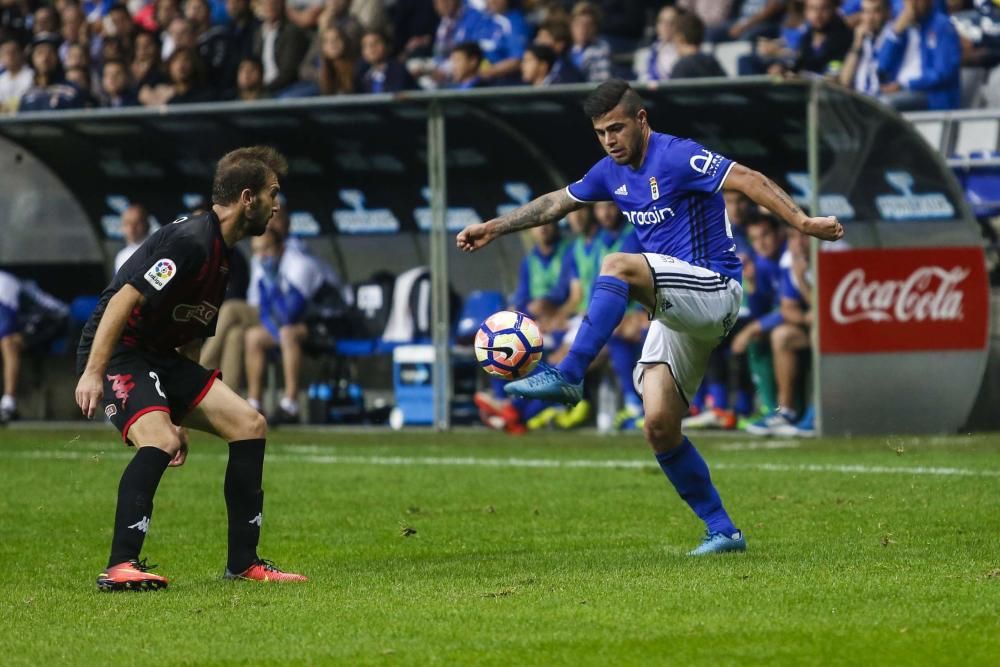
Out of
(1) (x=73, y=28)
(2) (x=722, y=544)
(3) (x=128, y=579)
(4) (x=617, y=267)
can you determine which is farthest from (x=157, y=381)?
(1) (x=73, y=28)

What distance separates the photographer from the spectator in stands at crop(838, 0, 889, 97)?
15492 millimetres

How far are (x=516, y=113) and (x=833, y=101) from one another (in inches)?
122

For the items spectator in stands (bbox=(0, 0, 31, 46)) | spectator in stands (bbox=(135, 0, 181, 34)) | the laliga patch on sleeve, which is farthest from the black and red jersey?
spectator in stands (bbox=(0, 0, 31, 46))

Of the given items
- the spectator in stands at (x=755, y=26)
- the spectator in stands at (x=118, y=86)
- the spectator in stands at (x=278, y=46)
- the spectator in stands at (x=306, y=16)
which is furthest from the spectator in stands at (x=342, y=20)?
the spectator in stands at (x=755, y=26)

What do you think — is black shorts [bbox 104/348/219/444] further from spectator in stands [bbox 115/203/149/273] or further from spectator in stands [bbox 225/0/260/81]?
spectator in stands [bbox 225/0/260/81]

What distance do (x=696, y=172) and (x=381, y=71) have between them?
9.71 m

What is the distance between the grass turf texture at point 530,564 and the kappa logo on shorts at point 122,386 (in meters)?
0.78

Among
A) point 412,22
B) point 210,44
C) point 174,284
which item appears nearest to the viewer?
point 174,284

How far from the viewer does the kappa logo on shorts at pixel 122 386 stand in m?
7.17

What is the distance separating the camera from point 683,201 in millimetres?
7969

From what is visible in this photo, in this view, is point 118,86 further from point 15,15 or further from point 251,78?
point 15,15

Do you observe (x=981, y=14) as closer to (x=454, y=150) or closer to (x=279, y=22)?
(x=454, y=150)

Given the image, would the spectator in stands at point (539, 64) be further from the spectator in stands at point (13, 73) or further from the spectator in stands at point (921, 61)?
the spectator in stands at point (13, 73)

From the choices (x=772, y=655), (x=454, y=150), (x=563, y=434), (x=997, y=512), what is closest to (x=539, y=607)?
(x=772, y=655)
